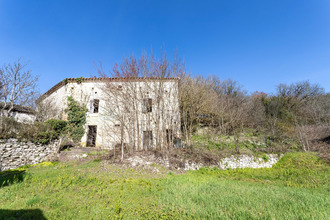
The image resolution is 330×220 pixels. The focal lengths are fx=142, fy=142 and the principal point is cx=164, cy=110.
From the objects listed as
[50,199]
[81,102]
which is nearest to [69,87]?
[81,102]

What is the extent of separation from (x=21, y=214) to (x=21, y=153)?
8931mm

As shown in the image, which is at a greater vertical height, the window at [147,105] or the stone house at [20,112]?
the stone house at [20,112]

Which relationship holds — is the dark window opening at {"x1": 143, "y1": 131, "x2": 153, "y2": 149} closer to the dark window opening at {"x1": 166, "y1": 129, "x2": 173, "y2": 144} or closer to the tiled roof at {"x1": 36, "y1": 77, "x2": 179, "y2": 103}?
the dark window opening at {"x1": 166, "y1": 129, "x2": 173, "y2": 144}

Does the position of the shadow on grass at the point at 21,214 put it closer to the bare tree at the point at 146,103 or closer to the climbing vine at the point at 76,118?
the bare tree at the point at 146,103

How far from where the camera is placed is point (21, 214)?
2.79 m

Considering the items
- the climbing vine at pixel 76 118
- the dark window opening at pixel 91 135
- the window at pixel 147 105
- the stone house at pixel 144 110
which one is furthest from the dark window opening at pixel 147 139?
the climbing vine at pixel 76 118

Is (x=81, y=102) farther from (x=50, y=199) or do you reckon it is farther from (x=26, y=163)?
(x=50, y=199)

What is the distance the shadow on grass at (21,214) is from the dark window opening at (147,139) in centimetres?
669

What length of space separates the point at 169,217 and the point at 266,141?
12.0 m

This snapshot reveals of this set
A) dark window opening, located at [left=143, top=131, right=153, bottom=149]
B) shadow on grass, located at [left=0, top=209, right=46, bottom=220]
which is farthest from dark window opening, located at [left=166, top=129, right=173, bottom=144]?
shadow on grass, located at [left=0, top=209, right=46, bottom=220]

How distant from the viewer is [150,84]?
10.5m

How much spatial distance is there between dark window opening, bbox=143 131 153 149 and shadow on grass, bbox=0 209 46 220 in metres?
6.69

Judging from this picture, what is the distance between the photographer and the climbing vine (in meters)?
14.0

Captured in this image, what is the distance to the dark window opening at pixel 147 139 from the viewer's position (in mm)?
9602
